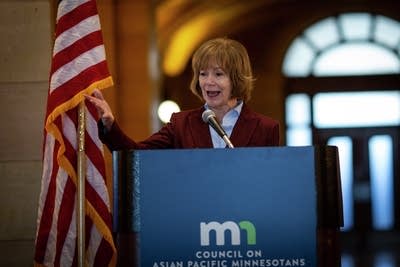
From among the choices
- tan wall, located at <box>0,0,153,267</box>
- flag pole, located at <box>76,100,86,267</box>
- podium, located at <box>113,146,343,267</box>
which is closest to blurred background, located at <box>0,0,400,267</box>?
tan wall, located at <box>0,0,153,267</box>

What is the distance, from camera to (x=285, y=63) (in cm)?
1584

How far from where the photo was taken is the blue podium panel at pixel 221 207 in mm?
2561

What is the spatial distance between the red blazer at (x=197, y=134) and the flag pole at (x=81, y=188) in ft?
1.13

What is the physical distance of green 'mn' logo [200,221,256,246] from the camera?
8.42 ft

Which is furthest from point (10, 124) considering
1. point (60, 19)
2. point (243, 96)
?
point (243, 96)

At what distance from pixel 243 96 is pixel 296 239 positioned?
0.87 metres

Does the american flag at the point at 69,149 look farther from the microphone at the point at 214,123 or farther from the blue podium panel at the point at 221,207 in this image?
the blue podium panel at the point at 221,207

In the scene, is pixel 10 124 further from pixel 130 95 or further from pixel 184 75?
pixel 184 75

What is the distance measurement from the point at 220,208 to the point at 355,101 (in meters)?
13.6

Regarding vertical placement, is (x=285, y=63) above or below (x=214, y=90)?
above

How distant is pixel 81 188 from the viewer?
346 centimetres

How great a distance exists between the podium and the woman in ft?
1.94

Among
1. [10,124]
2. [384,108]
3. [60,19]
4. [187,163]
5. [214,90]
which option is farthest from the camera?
[384,108]

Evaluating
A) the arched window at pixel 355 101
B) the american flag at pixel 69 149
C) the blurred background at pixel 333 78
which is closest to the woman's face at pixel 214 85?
the american flag at pixel 69 149
